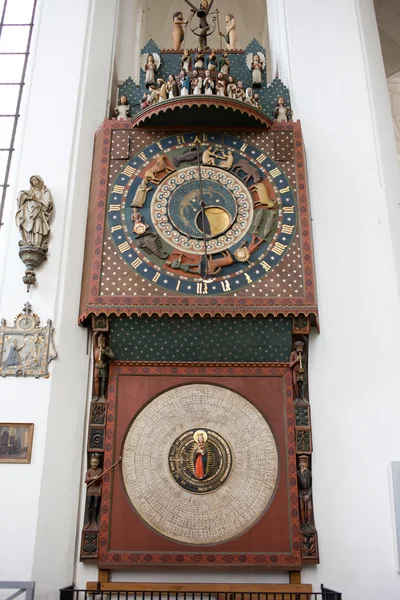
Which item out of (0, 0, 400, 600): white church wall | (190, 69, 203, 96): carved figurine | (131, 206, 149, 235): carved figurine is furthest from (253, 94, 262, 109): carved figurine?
(131, 206, 149, 235): carved figurine

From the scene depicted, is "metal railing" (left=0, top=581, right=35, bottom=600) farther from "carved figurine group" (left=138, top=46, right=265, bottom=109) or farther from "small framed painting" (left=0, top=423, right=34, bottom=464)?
"carved figurine group" (left=138, top=46, right=265, bottom=109)

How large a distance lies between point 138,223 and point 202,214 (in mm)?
836

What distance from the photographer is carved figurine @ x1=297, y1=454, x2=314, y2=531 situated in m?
6.98

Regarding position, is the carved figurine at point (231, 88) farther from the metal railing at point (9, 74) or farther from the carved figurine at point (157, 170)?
the metal railing at point (9, 74)

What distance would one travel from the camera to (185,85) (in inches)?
336

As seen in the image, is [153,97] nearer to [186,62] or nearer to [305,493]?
[186,62]

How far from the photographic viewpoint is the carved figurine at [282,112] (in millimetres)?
8891

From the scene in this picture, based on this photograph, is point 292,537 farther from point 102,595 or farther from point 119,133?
point 119,133

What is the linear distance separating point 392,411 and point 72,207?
473cm

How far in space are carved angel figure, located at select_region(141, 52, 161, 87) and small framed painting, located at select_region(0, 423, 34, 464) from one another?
17.3 feet

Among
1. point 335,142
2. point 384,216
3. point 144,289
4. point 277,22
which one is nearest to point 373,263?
point 384,216

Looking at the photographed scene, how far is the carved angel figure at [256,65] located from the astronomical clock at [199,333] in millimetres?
768

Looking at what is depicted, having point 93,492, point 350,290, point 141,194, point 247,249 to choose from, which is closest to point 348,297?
point 350,290

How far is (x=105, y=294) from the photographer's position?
760 cm
